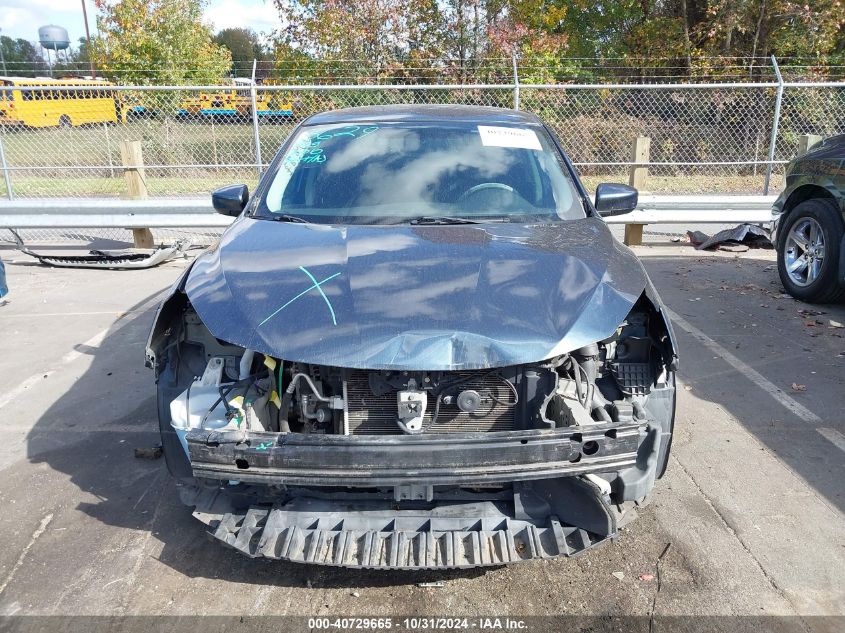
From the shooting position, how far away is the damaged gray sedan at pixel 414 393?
7.85 ft

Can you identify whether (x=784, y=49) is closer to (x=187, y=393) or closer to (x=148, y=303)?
(x=148, y=303)

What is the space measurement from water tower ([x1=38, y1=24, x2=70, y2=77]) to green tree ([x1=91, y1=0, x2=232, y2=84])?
44612 mm

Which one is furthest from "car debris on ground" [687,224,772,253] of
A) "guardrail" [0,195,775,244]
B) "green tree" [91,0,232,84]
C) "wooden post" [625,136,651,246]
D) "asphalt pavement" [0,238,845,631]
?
"green tree" [91,0,232,84]

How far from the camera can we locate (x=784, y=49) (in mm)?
16484

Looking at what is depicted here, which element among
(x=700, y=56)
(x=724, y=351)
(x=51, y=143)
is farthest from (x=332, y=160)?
(x=700, y=56)

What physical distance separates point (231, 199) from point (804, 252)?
5.60 metres

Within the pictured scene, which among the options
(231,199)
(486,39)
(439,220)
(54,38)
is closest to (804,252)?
(439,220)

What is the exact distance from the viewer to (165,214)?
29.0ft

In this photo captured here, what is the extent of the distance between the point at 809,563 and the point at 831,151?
15.6ft

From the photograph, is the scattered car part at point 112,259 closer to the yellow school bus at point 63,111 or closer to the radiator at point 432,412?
the yellow school bus at point 63,111

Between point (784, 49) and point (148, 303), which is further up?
point (784, 49)

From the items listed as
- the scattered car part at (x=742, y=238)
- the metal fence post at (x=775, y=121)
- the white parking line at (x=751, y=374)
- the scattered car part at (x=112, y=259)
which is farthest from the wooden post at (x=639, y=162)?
the scattered car part at (x=112, y=259)

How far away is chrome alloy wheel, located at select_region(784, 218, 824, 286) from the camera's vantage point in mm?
6508

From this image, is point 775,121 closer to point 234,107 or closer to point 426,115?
point 426,115
